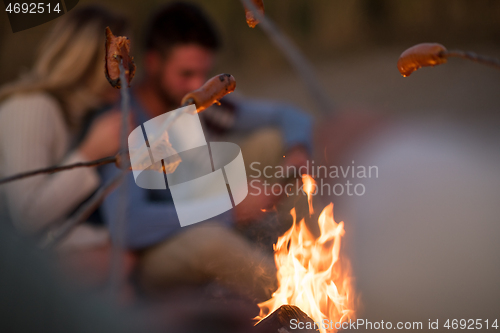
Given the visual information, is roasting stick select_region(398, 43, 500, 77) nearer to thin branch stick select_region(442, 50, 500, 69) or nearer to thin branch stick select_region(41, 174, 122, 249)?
thin branch stick select_region(442, 50, 500, 69)

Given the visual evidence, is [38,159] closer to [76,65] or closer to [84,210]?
[76,65]

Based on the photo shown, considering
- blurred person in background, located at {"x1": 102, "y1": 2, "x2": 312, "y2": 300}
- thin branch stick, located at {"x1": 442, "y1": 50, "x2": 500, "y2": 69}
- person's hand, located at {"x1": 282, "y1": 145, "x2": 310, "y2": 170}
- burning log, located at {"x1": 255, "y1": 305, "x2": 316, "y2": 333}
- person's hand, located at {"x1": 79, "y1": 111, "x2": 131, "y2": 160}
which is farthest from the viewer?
person's hand, located at {"x1": 282, "y1": 145, "x2": 310, "y2": 170}

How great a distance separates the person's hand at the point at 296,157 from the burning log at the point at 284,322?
0.52 m

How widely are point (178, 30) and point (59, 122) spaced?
1.37 ft

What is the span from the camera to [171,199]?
3.10 feet

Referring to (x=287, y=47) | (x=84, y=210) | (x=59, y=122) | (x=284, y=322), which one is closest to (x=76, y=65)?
(x=59, y=122)

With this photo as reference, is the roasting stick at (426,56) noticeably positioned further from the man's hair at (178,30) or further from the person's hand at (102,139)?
the man's hair at (178,30)

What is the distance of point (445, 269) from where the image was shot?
3.30ft

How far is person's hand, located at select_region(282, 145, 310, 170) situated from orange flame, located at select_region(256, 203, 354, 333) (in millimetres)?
311

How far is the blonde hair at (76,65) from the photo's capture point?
873 millimetres

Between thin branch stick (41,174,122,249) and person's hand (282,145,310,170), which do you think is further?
person's hand (282,145,310,170)

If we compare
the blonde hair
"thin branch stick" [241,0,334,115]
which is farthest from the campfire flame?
the blonde hair

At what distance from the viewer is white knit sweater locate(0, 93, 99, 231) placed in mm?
792

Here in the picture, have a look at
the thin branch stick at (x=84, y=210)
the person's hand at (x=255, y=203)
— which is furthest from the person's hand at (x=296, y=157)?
the thin branch stick at (x=84, y=210)
